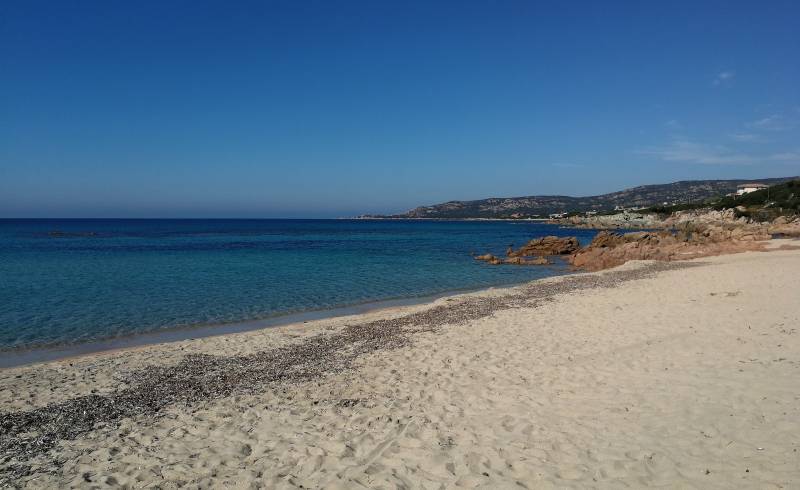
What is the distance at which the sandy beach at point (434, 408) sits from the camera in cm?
517

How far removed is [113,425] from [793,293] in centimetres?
1835

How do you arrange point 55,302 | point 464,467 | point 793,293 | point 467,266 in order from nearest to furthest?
point 464,467 → point 793,293 → point 55,302 → point 467,266

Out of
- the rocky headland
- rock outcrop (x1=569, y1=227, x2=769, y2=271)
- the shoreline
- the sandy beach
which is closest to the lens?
the sandy beach

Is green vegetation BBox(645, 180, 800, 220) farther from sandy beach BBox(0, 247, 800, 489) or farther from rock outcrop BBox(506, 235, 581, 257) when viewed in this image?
sandy beach BBox(0, 247, 800, 489)

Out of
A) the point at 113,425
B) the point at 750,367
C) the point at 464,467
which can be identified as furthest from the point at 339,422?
the point at 750,367

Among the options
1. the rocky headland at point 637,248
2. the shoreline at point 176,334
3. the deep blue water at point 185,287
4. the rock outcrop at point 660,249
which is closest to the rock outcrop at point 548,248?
the rocky headland at point 637,248

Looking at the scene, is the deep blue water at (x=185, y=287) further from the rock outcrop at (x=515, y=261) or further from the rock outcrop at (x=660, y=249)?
the rock outcrop at (x=660, y=249)

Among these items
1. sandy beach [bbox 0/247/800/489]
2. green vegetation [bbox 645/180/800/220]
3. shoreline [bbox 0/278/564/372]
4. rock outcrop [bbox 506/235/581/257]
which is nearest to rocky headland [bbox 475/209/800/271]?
rock outcrop [bbox 506/235/581/257]

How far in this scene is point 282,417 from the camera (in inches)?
273

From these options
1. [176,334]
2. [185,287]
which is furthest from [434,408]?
[185,287]

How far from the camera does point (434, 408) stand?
710cm

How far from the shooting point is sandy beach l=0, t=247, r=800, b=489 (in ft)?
17.0

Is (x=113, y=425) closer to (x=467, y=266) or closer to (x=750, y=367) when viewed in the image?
(x=750, y=367)

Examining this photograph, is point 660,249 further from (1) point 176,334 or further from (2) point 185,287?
(1) point 176,334
